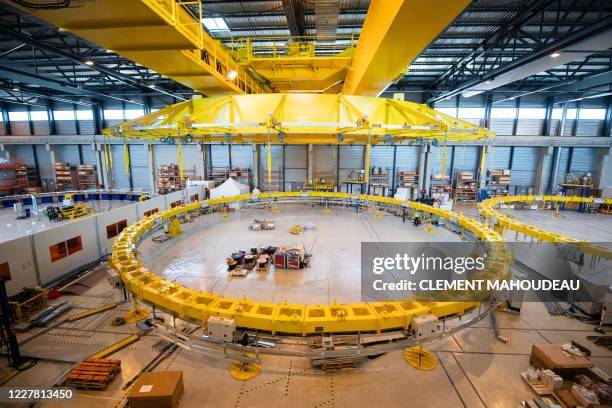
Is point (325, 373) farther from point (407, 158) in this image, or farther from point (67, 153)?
point (67, 153)

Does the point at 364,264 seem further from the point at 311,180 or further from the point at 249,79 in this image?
the point at 311,180

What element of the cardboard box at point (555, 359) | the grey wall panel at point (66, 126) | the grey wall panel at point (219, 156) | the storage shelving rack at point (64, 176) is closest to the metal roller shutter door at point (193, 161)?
the grey wall panel at point (219, 156)

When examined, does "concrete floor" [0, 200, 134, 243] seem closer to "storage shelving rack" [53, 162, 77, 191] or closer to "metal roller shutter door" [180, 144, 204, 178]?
"storage shelving rack" [53, 162, 77, 191]

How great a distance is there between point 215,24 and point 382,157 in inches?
584

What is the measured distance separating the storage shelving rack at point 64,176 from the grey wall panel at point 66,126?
3.23m

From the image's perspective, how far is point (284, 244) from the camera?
32.2ft

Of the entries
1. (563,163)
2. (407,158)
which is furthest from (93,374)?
(563,163)

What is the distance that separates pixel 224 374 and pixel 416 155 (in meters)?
20.8

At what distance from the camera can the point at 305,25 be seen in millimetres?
11734

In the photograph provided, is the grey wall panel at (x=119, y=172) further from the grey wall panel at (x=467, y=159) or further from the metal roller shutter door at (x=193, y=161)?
the grey wall panel at (x=467, y=159)

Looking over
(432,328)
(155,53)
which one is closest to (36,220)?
(155,53)

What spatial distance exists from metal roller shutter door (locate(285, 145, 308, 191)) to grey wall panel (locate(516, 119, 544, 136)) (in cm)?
1749

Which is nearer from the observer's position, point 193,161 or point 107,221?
point 107,221

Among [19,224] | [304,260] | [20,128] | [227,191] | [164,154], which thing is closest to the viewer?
[304,260]
